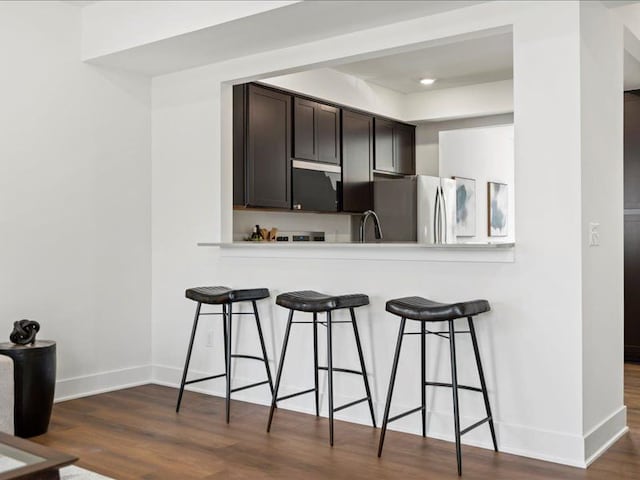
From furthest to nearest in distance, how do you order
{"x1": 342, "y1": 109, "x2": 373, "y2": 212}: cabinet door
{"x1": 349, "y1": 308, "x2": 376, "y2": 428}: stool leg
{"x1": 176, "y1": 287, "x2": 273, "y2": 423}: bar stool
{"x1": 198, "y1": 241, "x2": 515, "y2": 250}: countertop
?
{"x1": 342, "y1": 109, "x2": 373, "y2": 212}: cabinet door → {"x1": 176, "y1": 287, "x2": 273, "y2": 423}: bar stool → {"x1": 349, "y1": 308, "x2": 376, "y2": 428}: stool leg → {"x1": 198, "y1": 241, "x2": 515, "y2": 250}: countertop

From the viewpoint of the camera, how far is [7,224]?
4066mm

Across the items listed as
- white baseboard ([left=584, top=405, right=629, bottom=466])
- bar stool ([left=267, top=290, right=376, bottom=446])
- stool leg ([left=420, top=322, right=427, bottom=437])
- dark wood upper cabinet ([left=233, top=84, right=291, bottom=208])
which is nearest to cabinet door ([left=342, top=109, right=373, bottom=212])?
dark wood upper cabinet ([left=233, top=84, right=291, bottom=208])

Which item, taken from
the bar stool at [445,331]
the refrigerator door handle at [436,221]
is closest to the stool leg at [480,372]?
the bar stool at [445,331]

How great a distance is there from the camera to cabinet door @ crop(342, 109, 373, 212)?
630 cm

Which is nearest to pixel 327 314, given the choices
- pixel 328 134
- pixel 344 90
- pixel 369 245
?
pixel 369 245

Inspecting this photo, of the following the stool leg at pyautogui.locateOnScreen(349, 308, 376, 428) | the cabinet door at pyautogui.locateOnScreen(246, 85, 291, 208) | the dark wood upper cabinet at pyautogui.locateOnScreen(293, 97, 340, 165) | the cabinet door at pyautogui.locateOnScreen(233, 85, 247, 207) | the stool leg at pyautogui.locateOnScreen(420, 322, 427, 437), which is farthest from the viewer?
the dark wood upper cabinet at pyautogui.locateOnScreen(293, 97, 340, 165)

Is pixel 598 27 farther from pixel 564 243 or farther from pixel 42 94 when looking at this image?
pixel 42 94

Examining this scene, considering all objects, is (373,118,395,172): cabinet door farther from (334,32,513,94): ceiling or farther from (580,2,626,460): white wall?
(580,2,626,460): white wall

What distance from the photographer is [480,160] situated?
7.70 meters

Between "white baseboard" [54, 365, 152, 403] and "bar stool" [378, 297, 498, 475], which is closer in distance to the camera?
"bar stool" [378, 297, 498, 475]

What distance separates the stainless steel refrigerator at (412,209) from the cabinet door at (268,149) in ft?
4.48

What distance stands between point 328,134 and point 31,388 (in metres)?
3.43

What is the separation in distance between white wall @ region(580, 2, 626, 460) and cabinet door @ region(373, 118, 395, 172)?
10.8 ft

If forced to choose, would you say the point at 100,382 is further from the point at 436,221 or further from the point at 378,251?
the point at 436,221
